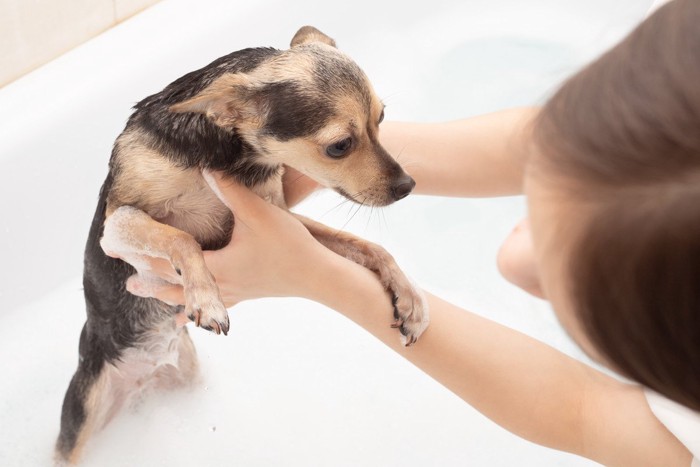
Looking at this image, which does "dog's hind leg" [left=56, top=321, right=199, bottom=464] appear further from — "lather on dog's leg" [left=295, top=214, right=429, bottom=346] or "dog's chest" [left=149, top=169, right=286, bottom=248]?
"lather on dog's leg" [left=295, top=214, right=429, bottom=346]

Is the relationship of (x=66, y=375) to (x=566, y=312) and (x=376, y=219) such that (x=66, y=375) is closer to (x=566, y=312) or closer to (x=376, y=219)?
(x=376, y=219)

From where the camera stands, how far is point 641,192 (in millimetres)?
812

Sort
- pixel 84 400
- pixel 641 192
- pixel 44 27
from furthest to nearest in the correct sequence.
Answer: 1. pixel 44 27
2. pixel 84 400
3. pixel 641 192

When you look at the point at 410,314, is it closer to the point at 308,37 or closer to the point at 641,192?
the point at 308,37

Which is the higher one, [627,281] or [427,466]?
[627,281]

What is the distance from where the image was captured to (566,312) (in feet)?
3.20

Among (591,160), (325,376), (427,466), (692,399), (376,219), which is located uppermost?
(591,160)

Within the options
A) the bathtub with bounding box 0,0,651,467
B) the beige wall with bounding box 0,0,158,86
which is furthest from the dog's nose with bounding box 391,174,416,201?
the beige wall with bounding box 0,0,158,86

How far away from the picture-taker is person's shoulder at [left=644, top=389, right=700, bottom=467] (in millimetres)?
1219

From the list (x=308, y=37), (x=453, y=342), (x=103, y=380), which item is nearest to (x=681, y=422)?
(x=453, y=342)

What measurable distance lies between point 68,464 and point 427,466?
1118 millimetres

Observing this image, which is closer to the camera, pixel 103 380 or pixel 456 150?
pixel 456 150

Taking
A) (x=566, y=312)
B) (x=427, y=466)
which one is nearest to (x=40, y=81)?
(x=427, y=466)

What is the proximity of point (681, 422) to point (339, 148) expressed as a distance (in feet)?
2.58
